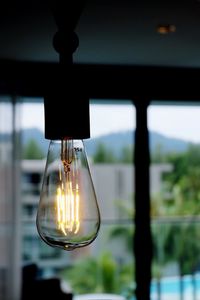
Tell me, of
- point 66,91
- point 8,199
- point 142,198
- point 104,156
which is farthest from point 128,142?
point 66,91

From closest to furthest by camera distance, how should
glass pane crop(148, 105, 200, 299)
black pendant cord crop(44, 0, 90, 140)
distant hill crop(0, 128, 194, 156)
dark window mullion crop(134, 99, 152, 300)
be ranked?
black pendant cord crop(44, 0, 90, 140), dark window mullion crop(134, 99, 152, 300), distant hill crop(0, 128, 194, 156), glass pane crop(148, 105, 200, 299)

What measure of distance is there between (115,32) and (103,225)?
3032mm

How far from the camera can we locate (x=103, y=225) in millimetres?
5973

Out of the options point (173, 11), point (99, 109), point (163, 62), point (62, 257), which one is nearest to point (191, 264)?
point (62, 257)

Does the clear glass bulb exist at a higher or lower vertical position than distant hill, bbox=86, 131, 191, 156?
lower

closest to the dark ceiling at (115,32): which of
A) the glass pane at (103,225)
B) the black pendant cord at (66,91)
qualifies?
the glass pane at (103,225)

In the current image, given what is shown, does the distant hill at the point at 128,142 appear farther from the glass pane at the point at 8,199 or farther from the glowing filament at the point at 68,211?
the glowing filament at the point at 68,211

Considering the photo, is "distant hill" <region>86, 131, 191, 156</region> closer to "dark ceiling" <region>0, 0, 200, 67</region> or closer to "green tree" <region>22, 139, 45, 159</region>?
Result: "green tree" <region>22, 139, 45, 159</region>

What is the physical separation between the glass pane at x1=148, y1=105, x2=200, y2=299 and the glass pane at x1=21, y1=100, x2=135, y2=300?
328mm

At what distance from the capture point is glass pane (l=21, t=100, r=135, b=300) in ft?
18.1

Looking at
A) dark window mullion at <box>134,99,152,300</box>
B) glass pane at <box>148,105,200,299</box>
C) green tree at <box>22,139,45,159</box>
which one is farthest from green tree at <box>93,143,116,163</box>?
dark window mullion at <box>134,99,152,300</box>

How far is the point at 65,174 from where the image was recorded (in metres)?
1.44

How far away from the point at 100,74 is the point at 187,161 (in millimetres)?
1642

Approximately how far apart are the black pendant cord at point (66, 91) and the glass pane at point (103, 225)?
401 cm
